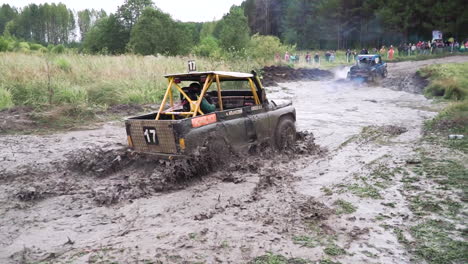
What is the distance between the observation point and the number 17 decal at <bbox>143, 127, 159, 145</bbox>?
6.18m

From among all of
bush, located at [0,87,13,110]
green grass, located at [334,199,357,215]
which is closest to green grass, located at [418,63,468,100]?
green grass, located at [334,199,357,215]

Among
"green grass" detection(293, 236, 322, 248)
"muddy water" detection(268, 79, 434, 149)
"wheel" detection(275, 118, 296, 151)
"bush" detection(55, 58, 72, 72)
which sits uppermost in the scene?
"bush" detection(55, 58, 72, 72)

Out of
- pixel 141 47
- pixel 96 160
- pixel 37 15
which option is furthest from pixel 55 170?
pixel 37 15

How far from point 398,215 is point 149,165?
3.86m

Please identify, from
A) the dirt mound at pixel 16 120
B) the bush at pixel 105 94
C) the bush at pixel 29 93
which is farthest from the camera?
the bush at pixel 105 94

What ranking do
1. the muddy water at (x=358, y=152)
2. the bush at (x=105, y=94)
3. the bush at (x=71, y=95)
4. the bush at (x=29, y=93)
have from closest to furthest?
the muddy water at (x=358, y=152) < the bush at (x=29, y=93) < the bush at (x=71, y=95) < the bush at (x=105, y=94)

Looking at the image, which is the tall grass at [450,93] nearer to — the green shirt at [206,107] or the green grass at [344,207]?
the green grass at [344,207]

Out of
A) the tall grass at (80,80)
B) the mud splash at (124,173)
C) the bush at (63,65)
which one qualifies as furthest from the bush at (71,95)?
the mud splash at (124,173)

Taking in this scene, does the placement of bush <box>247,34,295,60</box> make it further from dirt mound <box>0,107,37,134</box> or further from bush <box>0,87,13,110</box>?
dirt mound <box>0,107,37,134</box>

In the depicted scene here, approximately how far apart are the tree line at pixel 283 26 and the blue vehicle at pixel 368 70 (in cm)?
706

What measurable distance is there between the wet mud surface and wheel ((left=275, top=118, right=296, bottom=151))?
0.83 feet

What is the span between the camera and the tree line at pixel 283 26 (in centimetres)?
3266

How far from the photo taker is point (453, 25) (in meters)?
46.7

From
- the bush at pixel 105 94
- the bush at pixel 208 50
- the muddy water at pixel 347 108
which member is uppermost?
the bush at pixel 208 50
